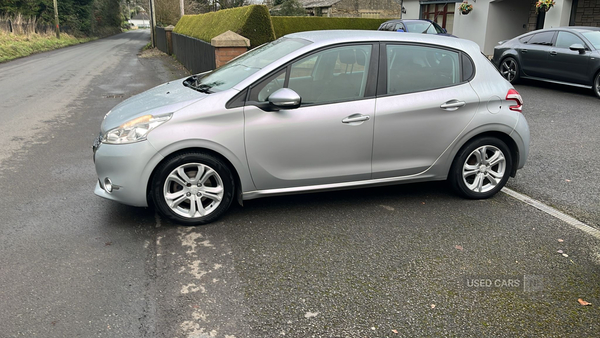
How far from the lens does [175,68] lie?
19.7 m

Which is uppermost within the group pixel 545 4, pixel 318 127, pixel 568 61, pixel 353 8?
pixel 545 4

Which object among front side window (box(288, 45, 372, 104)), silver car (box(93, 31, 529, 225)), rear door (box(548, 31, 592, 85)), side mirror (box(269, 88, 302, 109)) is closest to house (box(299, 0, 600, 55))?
rear door (box(548, 31, 592, 85))

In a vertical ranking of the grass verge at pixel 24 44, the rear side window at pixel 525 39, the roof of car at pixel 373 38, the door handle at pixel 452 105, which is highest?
the roof of car at pixel 373 38

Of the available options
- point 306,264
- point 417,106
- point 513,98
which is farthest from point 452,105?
point 306,264

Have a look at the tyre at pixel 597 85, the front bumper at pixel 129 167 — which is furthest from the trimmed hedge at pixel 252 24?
the front bumper at pixel 129 167

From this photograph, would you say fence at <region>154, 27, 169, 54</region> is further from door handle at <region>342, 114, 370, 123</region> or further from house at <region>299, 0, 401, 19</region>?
door handle at <region>342, 114, 370, 123</region>

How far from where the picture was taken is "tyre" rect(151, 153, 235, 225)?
435 cm

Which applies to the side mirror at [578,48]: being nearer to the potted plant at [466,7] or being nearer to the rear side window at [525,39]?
the rear side window at [525,39]

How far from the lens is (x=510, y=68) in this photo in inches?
554

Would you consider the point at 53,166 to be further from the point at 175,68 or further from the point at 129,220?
the point at 175,68

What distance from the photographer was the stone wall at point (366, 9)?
44.8m

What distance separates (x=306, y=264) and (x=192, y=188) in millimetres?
1295

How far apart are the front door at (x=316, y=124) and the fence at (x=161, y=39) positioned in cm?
2473

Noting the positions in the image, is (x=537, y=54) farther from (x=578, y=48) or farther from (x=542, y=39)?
(x=578, y=48)
